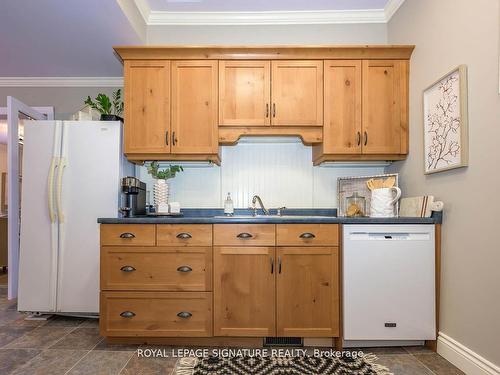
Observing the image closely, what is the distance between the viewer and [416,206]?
2.29 meters

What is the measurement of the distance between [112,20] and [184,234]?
1799mm

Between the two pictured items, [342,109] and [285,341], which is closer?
[285,341]

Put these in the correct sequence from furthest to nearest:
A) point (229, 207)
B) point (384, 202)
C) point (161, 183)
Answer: point (229, 207), point (161, 183), point (384, 202)

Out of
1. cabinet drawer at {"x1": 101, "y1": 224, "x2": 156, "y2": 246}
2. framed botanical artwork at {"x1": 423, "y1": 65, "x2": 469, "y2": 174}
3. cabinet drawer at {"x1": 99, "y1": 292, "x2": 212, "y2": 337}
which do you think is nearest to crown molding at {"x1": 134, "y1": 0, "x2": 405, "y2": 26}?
framed botanical artwork at {"x1": 423, "y1": 65, "x2": 469, "y2": 174}

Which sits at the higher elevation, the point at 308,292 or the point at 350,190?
the point at 350,190

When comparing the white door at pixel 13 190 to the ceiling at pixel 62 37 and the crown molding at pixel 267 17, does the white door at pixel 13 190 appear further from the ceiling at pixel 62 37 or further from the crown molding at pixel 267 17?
the crown molding at pixel 267 17

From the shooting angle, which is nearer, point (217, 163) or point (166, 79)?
point (166, 79)

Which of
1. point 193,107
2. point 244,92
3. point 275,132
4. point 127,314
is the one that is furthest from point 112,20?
point 127,314

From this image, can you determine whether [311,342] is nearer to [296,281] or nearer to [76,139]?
[296,281]

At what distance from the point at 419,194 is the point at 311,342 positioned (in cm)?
137

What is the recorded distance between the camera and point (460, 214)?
1.94 meters

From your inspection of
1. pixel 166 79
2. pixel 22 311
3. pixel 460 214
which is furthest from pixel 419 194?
pixel 22 311

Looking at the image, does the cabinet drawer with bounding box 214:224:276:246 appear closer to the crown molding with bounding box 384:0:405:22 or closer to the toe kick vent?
the toe kick vent

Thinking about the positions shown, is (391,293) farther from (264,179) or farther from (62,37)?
(62,37)
